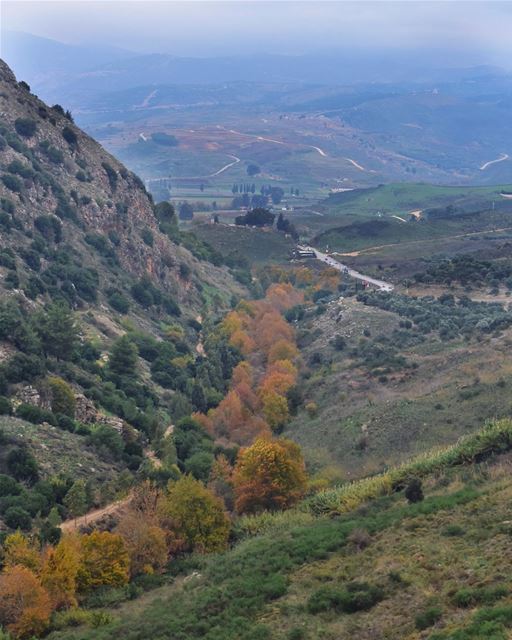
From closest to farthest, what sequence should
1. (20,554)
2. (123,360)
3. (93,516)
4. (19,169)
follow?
(20,554), (93,516), (123,360), (19,169)

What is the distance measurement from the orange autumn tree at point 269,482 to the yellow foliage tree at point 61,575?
9.51 meters

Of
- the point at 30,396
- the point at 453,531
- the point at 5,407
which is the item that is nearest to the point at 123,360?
the point at 30,396

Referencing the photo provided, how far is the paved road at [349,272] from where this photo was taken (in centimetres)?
8438

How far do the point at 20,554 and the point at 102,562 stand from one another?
8.40 ft

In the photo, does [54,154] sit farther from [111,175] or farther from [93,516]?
[93,516]

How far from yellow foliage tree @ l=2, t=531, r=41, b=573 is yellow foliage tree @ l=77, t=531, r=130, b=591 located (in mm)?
1401

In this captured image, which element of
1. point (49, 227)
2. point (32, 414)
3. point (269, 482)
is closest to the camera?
point (269, 482)

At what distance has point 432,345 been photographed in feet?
183

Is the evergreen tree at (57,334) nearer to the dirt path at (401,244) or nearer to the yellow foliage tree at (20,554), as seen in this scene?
the yellow foliage tree at (20,554)

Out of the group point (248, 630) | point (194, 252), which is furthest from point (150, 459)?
point (194, 252)

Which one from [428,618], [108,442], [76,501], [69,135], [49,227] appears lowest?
[108,442]

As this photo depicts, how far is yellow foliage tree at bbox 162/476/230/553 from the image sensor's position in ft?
98.7

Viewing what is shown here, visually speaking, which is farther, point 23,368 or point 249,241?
point 249,241

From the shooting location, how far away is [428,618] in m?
17.8
